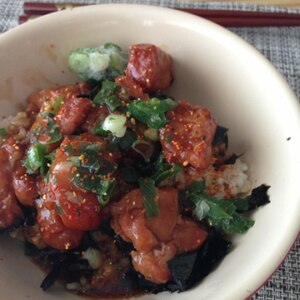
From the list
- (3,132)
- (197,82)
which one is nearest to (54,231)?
(3,132)

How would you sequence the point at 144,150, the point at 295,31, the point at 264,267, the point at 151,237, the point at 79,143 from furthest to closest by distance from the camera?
the point at 295,31, the point at 144,150, the point at 79,143, the point at 151,237, the point at 264,267

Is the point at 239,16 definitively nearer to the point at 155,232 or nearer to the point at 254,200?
the point at 254,200

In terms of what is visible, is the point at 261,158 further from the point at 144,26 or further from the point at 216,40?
the point at 144,26

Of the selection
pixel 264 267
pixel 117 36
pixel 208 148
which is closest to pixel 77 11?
pixel 117 36

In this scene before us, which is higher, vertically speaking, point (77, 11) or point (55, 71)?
point (77, 11)

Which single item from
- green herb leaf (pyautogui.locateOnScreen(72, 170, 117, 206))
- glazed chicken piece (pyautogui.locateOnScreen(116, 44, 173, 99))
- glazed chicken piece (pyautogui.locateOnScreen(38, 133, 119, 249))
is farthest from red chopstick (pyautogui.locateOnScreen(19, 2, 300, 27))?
green herb leaf (pyautogui.locateOnScreen(72, 170, 117, 206))

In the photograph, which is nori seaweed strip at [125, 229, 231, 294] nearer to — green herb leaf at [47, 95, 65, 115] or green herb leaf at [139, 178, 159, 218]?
green herb leaf at [139, 178, 159, 218]
